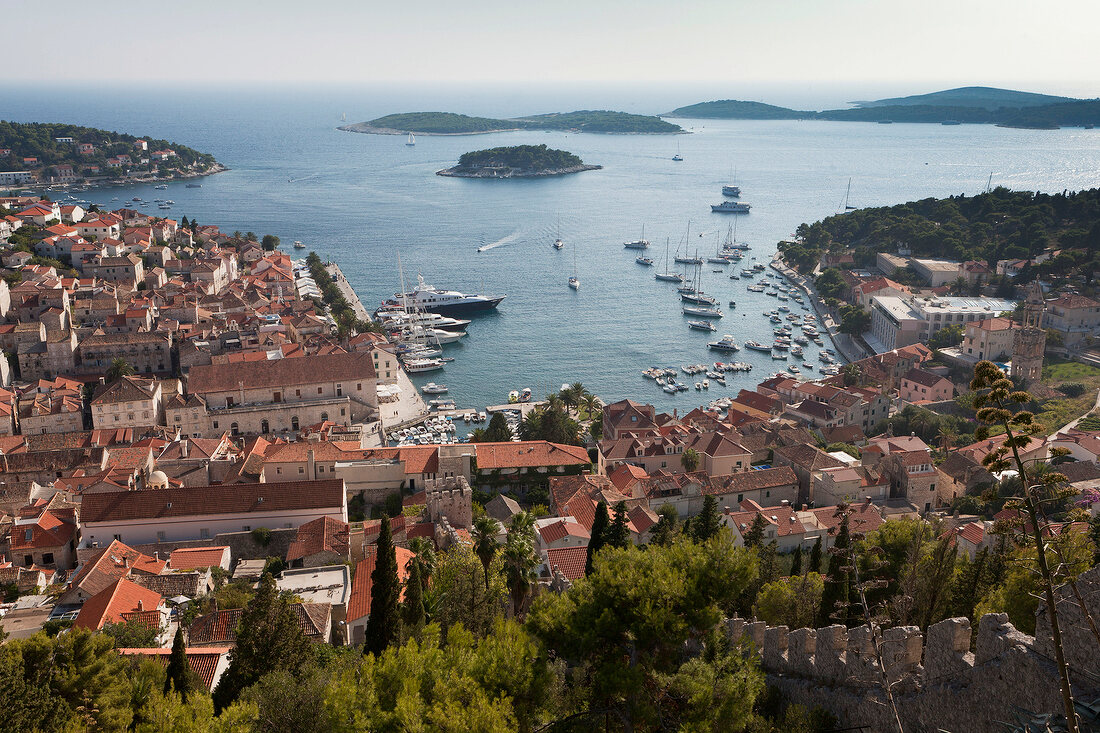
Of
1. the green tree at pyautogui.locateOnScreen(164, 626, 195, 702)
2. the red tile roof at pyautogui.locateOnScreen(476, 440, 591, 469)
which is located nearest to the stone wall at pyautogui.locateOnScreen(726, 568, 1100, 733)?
the green tree at pyautogui.locateOnScreen(164, 626, 195, 702)

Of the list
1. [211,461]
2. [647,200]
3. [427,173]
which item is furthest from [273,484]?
[427,173]

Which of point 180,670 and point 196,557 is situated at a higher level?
point 180,670

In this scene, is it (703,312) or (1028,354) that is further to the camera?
(703,312)

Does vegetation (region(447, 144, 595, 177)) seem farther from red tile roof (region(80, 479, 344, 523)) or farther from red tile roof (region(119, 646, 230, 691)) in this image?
red tile roof (region(119, 646, 230, 691))

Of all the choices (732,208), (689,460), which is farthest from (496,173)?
(689,460)

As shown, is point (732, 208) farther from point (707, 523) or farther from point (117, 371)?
point (707, 523)

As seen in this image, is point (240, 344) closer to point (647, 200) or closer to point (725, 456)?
point (725, 456)

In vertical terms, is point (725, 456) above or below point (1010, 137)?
below
